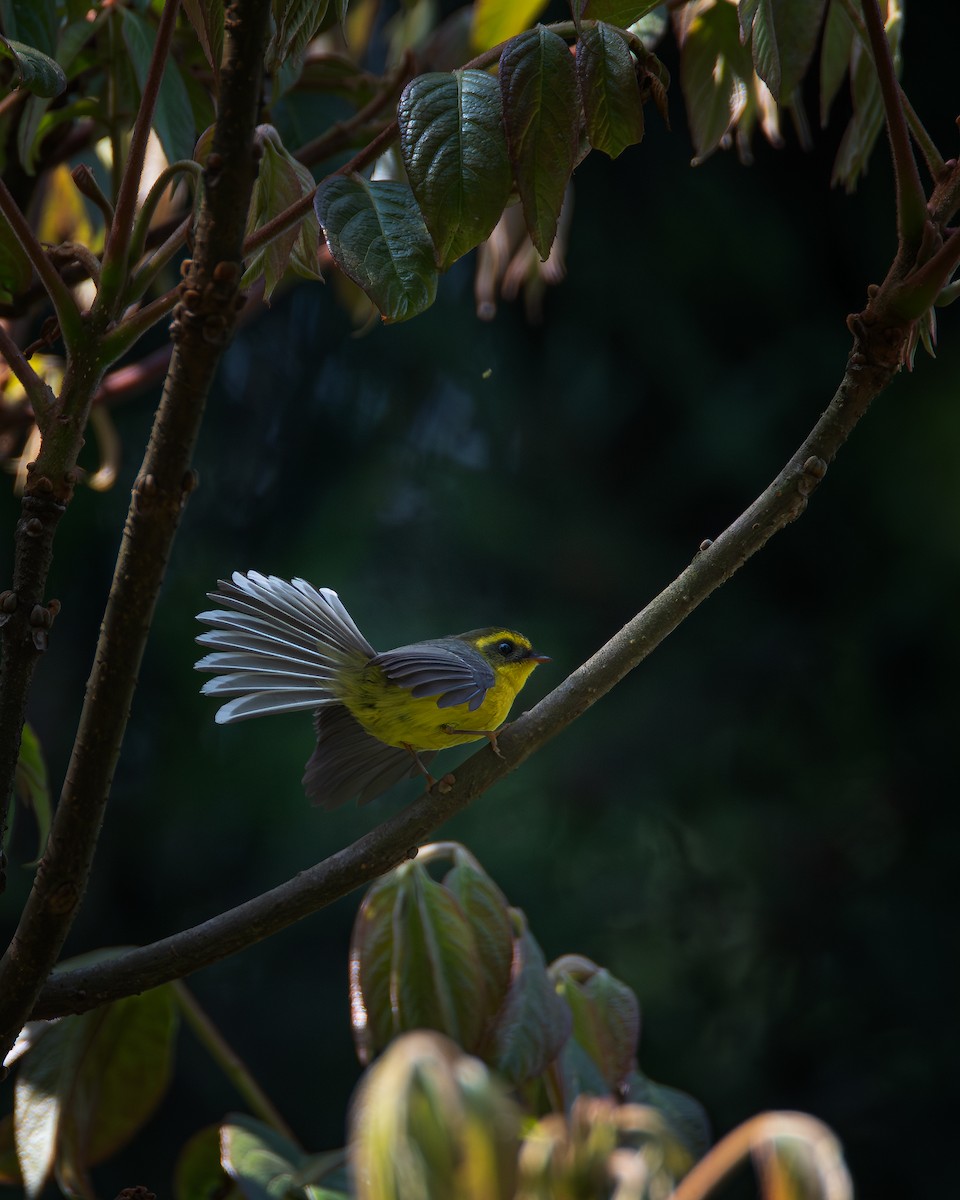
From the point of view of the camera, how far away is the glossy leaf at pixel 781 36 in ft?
3.15

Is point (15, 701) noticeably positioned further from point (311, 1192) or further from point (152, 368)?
point (152, 368)

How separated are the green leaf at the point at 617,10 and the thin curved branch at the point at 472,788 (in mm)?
305

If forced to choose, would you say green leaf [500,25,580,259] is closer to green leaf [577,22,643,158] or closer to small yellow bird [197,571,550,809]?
green leaf [577,22,643,158]

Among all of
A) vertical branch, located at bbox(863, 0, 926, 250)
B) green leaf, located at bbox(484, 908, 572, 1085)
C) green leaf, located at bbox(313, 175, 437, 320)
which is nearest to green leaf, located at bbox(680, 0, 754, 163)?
vertical branch, located at bbox(863, 0, 926, 250)

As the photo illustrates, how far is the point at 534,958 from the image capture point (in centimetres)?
123

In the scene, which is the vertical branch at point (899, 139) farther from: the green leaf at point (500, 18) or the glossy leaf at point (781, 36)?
the green leaf at point (500, 18)

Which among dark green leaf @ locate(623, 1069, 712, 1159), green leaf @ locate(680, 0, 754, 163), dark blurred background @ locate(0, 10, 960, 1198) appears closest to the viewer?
dark green leaf @ locate(623, 1069, 712, 1159)

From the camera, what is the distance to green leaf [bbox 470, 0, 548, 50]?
157 centimetres

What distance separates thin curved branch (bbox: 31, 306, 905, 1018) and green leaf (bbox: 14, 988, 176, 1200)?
23cm

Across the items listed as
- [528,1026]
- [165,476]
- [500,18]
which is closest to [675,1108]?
[528,1026]

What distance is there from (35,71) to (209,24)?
136 mm

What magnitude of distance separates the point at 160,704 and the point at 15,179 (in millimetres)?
1999

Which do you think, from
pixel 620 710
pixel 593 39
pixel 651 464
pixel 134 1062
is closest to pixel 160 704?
pixel 620 710

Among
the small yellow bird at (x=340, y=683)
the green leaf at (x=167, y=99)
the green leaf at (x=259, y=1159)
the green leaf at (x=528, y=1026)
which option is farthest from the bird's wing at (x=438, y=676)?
the green leaf at (x=167, y=99)
